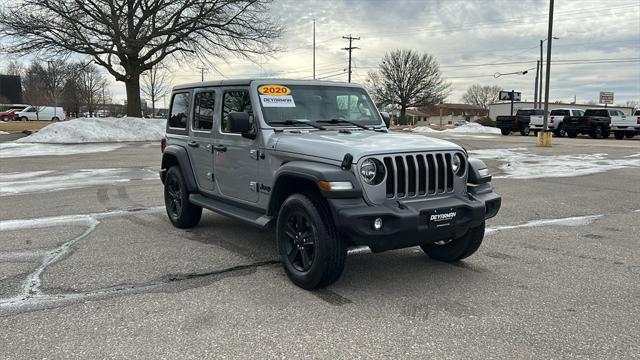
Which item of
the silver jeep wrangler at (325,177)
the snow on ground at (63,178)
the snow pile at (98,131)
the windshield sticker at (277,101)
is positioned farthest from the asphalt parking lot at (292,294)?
the snow pile at (98,131)

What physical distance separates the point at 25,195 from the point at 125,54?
2163 cm

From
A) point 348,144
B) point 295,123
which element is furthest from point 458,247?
point 295,123

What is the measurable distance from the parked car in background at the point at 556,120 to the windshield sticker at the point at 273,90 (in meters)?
31.2

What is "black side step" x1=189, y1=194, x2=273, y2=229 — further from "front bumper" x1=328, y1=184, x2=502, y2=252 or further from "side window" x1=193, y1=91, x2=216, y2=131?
"front bumper" x1=328, y1=184, x2=502, y2=252

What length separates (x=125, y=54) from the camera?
29.3 m

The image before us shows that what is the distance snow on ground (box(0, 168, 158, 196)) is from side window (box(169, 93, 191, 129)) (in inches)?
188

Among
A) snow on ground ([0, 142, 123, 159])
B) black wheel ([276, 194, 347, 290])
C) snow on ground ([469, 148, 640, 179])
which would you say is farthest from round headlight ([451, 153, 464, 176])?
snow on ground ([0, 142, 123, 159])

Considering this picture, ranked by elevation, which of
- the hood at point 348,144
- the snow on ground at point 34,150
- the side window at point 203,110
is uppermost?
the side window at point 203,110

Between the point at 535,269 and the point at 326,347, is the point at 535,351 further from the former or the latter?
the point at 535,269

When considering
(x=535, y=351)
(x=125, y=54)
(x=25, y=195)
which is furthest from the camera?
(x=125, y=54)

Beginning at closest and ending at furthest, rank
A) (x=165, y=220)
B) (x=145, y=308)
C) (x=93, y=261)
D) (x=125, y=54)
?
1. (x=145, y=308)
2. (x=93, y=261)
3. (x=165, y=220)
4. (x=125, y=54)

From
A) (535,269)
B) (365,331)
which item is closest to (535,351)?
(365,331)

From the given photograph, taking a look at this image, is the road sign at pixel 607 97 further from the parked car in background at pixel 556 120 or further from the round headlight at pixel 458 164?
the round headlight at pixel 458 164

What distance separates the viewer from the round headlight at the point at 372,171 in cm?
414
